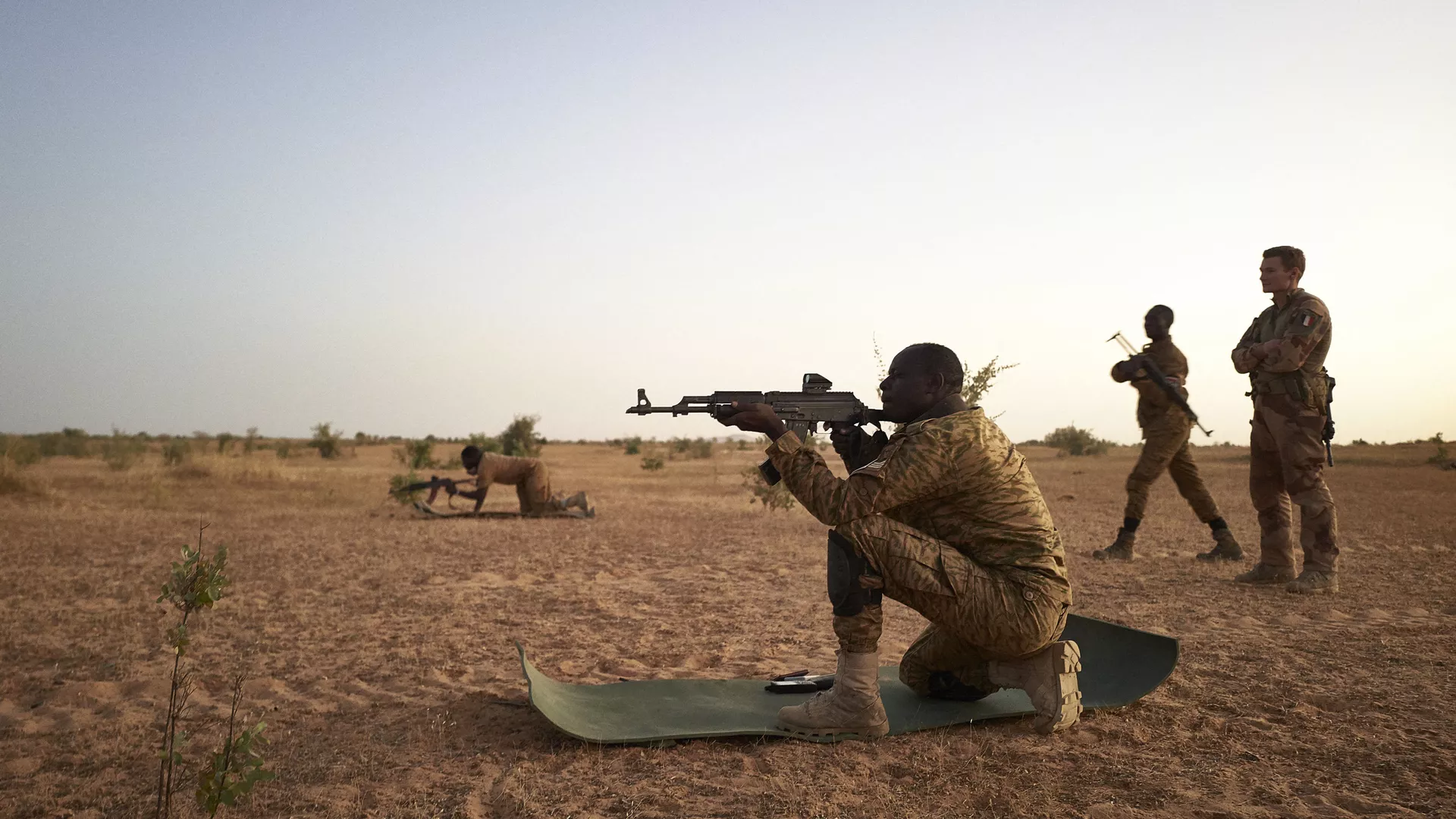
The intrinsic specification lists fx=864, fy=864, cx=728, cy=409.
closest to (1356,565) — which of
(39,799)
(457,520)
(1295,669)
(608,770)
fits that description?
(1295,669)

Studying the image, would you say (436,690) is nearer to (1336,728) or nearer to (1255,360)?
(1336,728)

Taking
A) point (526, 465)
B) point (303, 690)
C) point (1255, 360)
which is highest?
point (1255, 360)

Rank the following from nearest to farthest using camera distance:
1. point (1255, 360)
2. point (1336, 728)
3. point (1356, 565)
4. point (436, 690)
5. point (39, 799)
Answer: point (39, 799) < point (1336, 728) < point (436, 690) < point (1255, 360) < point (1356, 565)

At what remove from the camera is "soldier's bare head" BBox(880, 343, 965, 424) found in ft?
11.6

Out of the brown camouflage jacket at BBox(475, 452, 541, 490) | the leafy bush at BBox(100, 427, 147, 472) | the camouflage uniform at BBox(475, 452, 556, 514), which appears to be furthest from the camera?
the leafy bush at BBox(100, 427, 147, 472)

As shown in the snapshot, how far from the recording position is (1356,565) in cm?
800

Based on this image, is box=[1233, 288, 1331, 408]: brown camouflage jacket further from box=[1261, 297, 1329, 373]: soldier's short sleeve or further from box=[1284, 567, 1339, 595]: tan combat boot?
box=[1284, 567, 1339, 595]: tan combat boot

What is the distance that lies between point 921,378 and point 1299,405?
4822 millimetres

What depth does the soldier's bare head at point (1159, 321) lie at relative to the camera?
27.0 ft

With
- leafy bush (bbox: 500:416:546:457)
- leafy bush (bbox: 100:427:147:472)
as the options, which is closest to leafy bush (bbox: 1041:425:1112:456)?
leafy bush (bbox: 500:416:546:457)

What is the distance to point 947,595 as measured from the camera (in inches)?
131

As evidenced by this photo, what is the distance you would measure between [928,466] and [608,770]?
5.41 feet

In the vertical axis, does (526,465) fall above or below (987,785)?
above

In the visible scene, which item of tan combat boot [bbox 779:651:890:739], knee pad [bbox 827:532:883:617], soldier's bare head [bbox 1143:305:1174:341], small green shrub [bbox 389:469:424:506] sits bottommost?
tan combat boot [bbox 779:651:890:739]
